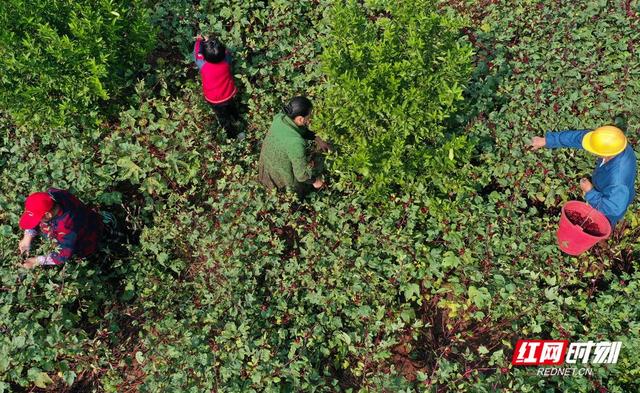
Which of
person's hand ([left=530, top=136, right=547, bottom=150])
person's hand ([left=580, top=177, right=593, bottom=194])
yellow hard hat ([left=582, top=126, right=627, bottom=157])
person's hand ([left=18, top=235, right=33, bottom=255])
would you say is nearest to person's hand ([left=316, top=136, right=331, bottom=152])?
person's hand ([left=530, top=136, right=547, bottom=150])

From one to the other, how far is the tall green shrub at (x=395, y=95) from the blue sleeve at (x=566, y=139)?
1089mm

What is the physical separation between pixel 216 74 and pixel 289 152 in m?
1.70

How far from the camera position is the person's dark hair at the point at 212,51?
5.18 m

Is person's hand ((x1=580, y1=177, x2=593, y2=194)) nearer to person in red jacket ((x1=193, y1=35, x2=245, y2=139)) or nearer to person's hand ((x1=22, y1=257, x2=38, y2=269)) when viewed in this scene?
person in red jacket ((x1=193, y1=35, x2=245, y2=139))

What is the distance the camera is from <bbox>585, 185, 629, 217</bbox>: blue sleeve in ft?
14.1

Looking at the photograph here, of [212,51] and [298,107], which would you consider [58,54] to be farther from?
[298,107]

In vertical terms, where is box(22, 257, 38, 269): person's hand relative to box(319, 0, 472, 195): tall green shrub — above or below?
below

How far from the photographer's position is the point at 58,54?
5.02 meters

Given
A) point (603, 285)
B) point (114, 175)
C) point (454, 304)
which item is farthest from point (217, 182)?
point (603, 285)

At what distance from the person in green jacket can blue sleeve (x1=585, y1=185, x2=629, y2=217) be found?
10.1 ft

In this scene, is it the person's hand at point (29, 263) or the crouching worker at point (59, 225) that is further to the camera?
the person's hand at point (29, 263)

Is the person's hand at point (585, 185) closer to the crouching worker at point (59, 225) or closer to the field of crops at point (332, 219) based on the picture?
the field of crops at point (332, 219)

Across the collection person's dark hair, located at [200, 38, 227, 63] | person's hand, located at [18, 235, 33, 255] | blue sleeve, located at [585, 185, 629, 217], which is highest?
person's dark hair, located at [200, 38, 227, 63]

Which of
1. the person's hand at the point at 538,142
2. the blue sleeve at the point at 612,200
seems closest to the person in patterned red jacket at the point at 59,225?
the person's hand at the point at 538,142
